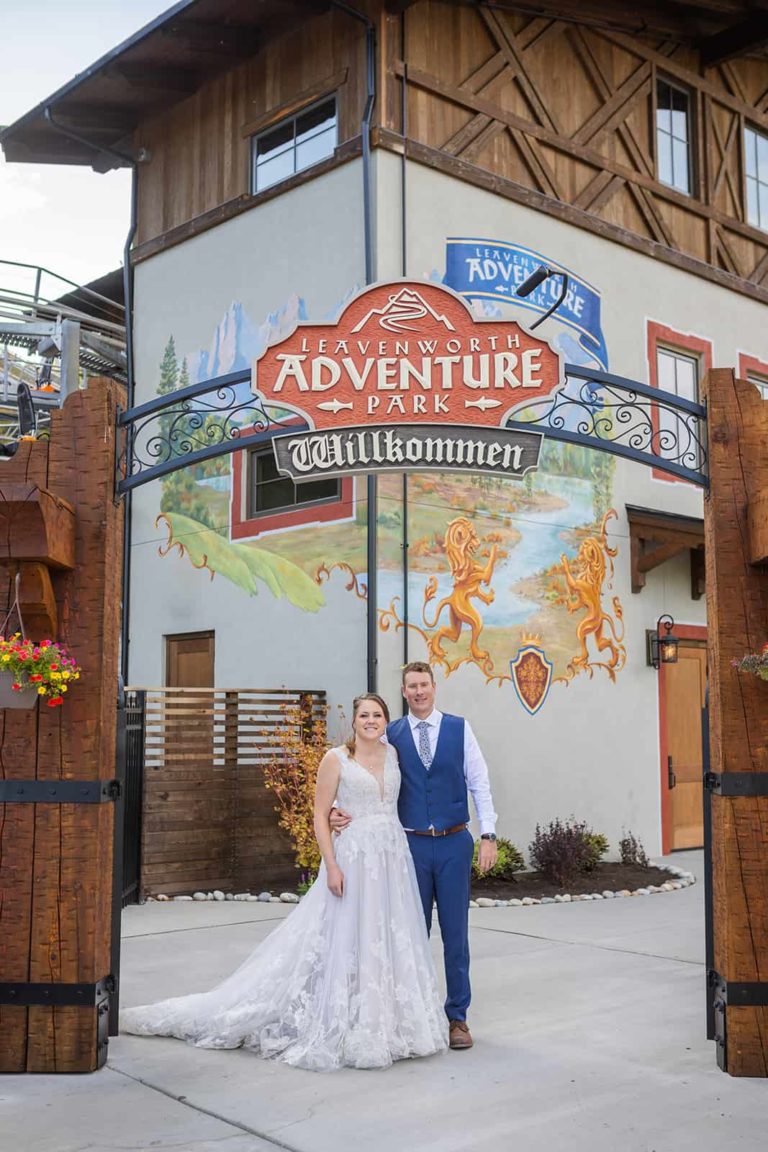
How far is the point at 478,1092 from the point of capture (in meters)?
Answer: 5.12

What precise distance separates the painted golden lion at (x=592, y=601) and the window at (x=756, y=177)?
549 centimetres

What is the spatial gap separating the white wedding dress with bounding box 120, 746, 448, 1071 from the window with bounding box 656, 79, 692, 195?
11063 mm

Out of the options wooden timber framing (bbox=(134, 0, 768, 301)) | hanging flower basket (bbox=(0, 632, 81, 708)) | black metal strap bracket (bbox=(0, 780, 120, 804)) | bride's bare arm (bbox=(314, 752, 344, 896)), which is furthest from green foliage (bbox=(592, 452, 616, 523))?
hanging flower basket (bbox=(0, 632, 81, 708))

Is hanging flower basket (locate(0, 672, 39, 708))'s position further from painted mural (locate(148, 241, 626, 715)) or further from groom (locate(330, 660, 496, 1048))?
painted mural (locate(148, 241, 626, 715))

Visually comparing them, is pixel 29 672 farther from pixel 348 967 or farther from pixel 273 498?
pixel 273 498

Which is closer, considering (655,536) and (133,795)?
(133,795)

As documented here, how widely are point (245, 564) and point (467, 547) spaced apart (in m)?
2.48

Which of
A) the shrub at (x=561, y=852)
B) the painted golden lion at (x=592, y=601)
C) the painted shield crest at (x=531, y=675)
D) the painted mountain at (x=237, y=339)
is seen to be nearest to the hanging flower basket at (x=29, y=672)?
the shrub at (x=561, y=852)

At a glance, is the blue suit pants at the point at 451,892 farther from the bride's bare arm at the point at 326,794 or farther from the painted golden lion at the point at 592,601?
the painted golden lion at the point at 592,601

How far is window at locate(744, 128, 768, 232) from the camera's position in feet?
51.8

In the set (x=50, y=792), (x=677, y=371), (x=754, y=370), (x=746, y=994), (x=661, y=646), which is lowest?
(x=746, y=994)

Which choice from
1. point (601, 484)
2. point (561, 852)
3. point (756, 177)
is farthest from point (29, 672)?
point (756, 177)

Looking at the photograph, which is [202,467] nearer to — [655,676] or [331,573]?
[331,573]

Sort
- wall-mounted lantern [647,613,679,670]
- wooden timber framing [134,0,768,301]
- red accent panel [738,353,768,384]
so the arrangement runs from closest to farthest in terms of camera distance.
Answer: wooden timber framing [134,0,768,301]
wall-mounted lantern [647,613,679,670]
red accent panel [738,353,768,384]
